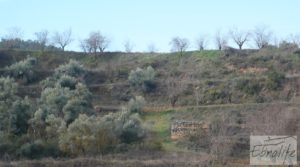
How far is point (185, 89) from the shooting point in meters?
35.7

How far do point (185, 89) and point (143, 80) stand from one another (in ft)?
9.66

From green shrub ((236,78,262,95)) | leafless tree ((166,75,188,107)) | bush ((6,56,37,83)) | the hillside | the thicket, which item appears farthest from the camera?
bush ((6,56,37,83))

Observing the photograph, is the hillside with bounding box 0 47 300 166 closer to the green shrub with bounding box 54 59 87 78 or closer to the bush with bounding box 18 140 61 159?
the green shrub with bounding box 54 59 87 78

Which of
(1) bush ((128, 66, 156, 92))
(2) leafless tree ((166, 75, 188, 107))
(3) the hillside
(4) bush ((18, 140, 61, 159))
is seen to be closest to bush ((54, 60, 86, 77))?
(3) the hillside

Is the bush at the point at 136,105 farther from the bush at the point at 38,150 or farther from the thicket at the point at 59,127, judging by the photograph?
the bush at the point at 38,150

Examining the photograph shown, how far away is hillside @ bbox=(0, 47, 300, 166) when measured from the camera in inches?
957

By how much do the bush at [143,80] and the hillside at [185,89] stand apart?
136 millimetres

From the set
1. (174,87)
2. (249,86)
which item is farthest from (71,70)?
(249,86)

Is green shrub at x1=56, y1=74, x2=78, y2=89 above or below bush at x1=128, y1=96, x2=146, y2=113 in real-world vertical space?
above

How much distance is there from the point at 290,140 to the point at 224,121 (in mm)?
7299

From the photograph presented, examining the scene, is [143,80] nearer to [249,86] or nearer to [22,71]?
[249,86]

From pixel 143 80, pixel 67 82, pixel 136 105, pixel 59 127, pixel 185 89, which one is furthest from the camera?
pixel 143 80

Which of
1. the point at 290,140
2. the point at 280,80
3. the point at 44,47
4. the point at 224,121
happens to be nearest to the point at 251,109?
the point at 224,121

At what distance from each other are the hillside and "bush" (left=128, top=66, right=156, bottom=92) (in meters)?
0.14
